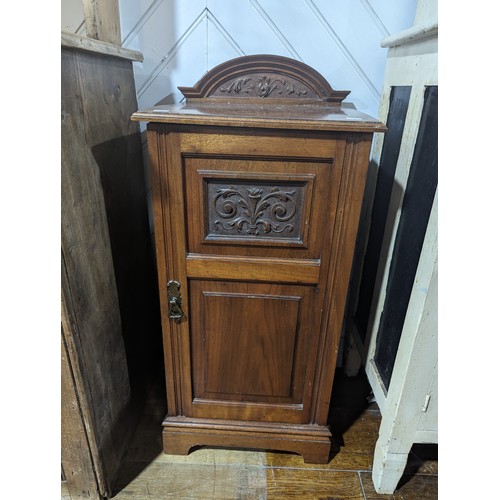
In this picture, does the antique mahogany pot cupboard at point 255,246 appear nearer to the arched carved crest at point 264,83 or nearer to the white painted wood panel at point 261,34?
the arched carved crest at point 264,83

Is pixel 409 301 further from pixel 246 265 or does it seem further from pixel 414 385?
pixel 246 265

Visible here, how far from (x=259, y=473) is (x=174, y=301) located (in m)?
0.63

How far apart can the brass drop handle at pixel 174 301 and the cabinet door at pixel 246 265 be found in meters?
0.02

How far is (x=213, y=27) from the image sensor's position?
120cm

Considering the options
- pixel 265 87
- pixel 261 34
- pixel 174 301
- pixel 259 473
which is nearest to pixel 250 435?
pixel 259 473

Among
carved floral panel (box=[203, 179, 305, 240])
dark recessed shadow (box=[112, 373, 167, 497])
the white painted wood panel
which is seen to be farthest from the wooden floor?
the white painted wood panel

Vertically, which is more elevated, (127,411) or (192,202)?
(192,202)

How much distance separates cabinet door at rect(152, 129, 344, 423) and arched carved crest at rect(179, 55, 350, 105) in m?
0.37

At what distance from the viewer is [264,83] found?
3.78ft

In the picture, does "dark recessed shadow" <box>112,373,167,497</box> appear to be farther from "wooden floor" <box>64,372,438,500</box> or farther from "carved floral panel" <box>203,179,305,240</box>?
"carved floral panel" <box>203,179,305,240</box>

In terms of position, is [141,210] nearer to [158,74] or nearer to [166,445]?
[158,74]

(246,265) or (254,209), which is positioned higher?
(254,209)

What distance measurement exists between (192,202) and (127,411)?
2.49ft
